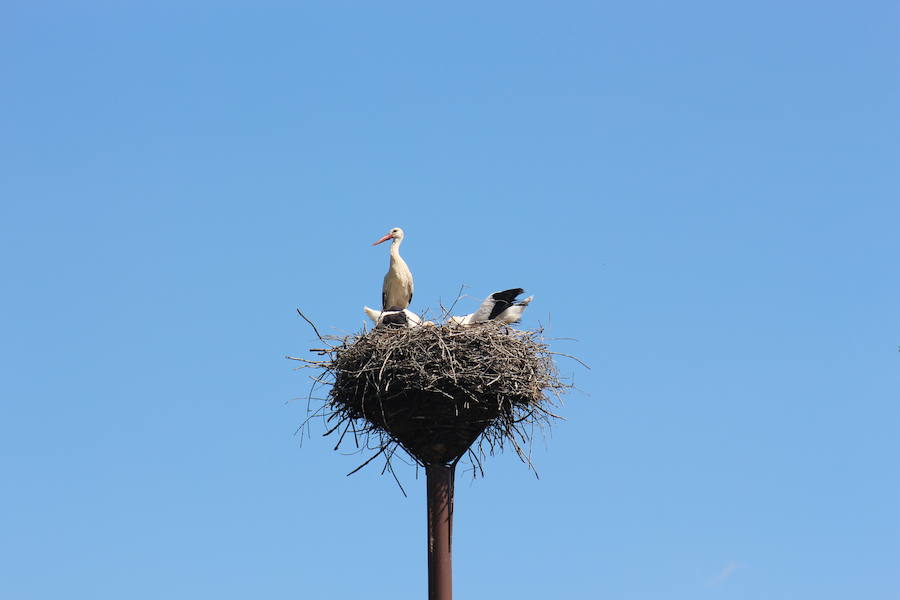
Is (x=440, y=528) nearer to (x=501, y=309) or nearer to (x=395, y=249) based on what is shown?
(x=501, y=309)

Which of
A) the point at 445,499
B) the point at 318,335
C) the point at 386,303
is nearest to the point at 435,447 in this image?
the point at 445,499

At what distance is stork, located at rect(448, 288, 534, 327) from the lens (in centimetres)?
1370

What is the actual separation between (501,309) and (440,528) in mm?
2422

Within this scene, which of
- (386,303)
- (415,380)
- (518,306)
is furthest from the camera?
(386,303)

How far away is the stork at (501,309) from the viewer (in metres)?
13.7

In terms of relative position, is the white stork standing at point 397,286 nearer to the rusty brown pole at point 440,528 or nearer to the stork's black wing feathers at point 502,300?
the stork's black wing feathers at point 502,300

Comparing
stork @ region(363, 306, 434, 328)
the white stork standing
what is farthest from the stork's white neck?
stork @ region(363, 306, 434, 328)

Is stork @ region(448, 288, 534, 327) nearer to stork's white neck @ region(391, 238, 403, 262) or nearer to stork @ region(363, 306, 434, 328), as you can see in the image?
stork @ region(363, 306, 434, 328)

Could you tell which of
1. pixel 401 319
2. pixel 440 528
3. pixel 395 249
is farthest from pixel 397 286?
pixel 440 528

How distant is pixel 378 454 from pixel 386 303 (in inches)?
116

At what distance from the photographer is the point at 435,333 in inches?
Answer: 505

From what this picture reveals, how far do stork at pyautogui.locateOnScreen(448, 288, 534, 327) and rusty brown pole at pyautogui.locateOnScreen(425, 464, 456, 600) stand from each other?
5.16 feet

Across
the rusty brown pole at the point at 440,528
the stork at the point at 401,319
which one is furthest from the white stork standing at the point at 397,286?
the rusty brown pole at the point at 440,528

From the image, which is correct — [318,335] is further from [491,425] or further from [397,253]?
[397,253]
